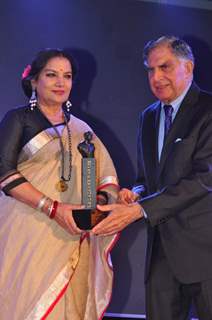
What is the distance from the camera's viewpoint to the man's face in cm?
185

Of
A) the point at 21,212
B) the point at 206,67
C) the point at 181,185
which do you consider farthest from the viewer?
the point at 206,67

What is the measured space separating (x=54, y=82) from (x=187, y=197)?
720 millimetres

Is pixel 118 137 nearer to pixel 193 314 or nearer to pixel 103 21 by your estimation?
pixel 103 21

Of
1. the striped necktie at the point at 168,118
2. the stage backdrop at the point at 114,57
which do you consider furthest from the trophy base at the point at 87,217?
the stage backdrop at the point at 114,57

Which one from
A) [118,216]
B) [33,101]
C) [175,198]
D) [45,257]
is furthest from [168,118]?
[45,257]

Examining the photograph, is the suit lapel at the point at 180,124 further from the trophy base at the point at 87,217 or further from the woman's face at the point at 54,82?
the woman's face at the point at 54,82

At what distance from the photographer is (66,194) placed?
187 cm

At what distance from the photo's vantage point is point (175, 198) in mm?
1711

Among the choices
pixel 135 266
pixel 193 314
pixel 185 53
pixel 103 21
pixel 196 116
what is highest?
pixel 103 21

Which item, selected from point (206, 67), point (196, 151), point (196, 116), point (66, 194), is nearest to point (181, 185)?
point (196, 151)

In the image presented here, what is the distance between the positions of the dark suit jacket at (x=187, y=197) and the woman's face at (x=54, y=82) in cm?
49

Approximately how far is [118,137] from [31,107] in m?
0.91

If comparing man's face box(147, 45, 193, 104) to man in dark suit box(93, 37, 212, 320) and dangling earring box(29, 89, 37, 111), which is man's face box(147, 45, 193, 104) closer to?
man in dark suit box(93, 37, 212, 320)

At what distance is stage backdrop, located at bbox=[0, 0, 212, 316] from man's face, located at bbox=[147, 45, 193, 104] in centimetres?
82
